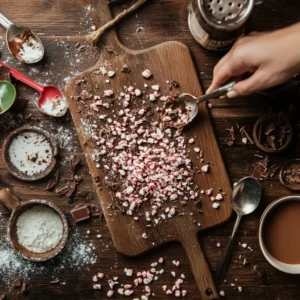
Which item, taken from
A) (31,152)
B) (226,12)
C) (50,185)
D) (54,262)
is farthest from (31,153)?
(226,12)

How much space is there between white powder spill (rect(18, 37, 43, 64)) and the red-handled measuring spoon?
50 millimetres

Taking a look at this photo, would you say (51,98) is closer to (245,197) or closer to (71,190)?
(71,190)

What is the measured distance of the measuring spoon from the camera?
4.84ft

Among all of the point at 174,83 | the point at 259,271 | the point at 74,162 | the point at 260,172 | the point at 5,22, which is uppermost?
the point at 5,22

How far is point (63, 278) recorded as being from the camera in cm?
151

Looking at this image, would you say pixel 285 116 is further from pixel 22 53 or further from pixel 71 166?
pixel 22 53

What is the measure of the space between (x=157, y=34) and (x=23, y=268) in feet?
2.63

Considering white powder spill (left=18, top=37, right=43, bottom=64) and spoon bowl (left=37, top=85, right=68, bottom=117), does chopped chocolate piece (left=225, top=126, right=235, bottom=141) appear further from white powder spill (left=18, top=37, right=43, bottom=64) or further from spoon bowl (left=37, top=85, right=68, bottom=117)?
white powder spill (left=18, top=37, right=43, bottom=64)

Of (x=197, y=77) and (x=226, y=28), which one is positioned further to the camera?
(x=197, y=77)

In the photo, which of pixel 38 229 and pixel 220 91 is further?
pixel 38 229

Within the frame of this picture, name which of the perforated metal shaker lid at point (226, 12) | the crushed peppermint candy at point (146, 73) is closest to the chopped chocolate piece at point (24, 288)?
the crushed peppermint candy at point (146, 73)

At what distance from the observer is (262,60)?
1288mm

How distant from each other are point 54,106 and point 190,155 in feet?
1.40

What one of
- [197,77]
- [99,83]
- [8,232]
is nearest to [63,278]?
[8,232]
